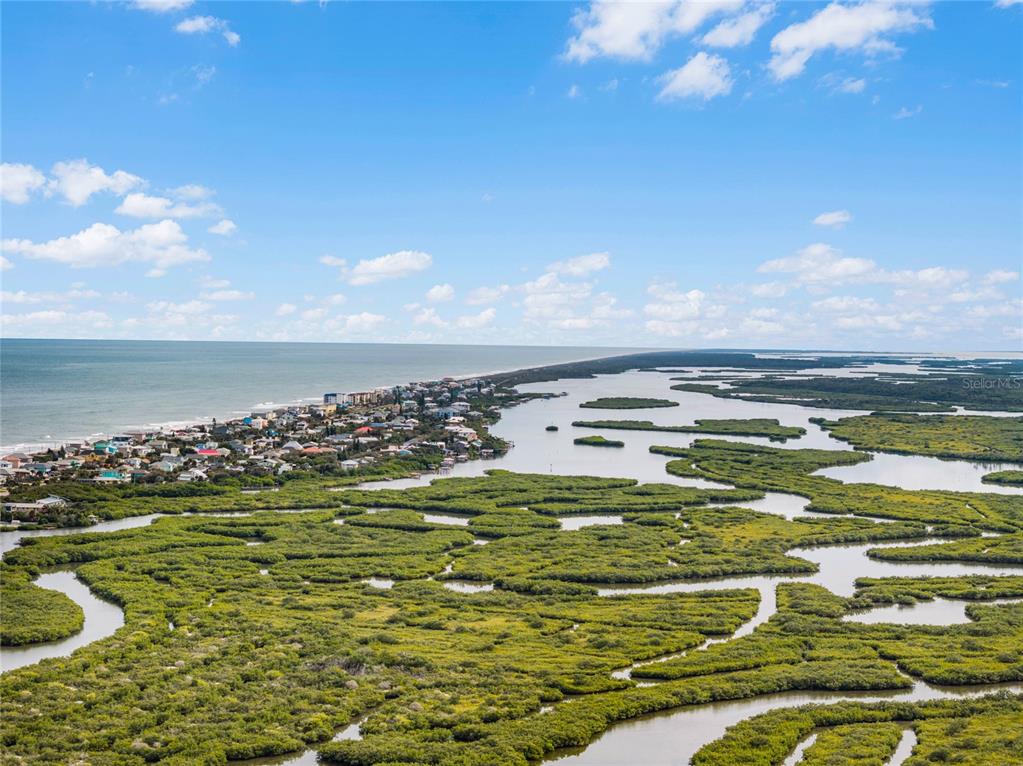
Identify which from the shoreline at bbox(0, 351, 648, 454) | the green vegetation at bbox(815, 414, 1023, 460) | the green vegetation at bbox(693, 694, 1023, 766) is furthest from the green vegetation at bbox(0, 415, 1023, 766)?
the green vegetation at bbox(815, 414, 1023, 460)

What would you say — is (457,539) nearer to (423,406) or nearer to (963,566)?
(963,566)

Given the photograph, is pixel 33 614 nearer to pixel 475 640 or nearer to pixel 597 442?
pixel 475 640

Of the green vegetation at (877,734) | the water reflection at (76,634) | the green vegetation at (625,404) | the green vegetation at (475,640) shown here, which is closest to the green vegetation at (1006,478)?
the green vegetation at (475,640)

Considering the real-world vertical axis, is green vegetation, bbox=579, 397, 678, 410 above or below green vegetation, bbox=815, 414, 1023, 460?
above

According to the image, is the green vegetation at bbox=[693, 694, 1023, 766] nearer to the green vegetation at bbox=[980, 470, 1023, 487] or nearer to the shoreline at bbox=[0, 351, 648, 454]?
the green vegetation at bbox=[980, 470, 1023, 487]

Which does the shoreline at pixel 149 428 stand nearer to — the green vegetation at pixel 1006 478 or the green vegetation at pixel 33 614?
the green vegetation at pixel 33 614

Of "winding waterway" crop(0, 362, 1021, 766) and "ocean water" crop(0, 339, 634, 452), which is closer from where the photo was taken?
"winding waterway" crop(0, 362, 1021, 766)

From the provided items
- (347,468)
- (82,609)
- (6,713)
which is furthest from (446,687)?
(347,468)
